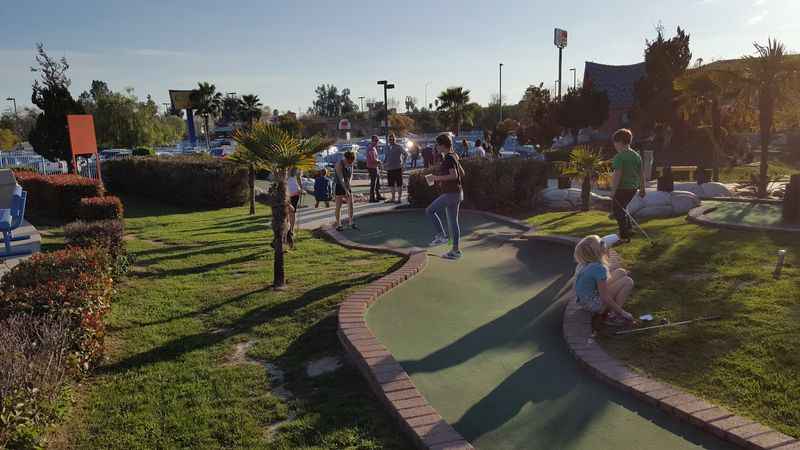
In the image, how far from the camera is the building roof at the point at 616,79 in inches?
1747

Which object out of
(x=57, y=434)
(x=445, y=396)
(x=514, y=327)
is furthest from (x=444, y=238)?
(x=57, y=434)

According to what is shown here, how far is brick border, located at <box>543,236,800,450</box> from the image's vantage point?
9.27 ft

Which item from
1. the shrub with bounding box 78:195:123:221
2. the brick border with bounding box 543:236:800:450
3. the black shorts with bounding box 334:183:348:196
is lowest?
the brick border with bounding box 543:236:800:450

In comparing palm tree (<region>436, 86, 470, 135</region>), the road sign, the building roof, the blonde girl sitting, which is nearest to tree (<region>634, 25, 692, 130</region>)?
the road sign

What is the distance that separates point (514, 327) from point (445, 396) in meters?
1.38

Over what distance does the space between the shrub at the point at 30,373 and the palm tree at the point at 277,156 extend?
7.94 ft

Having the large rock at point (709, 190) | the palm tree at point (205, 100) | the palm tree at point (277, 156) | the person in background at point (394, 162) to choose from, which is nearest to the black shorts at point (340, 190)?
the palm tree at point (277, 156)

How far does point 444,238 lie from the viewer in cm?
758

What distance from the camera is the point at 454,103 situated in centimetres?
4922

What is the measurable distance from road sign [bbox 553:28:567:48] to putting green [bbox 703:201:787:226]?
29.2m

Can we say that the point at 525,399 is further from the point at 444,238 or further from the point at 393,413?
the point at 444,238

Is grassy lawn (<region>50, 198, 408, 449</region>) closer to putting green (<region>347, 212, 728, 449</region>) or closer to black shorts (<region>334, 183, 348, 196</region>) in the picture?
putting green (<region>347, 212, 728, 449</region>)

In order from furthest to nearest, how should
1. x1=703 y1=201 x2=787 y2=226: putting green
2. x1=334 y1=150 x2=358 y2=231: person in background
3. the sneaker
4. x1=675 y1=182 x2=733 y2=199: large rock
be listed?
1. x1=675 y1=182 x2=733 y2=199: large rock
2. x1=334 y1=150 x2=358 y2=231: person in background
3. x1=703 y1=201 x2=787 y2=226: putting green
4. the sneaker

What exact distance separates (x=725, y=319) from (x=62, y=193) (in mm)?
12414
